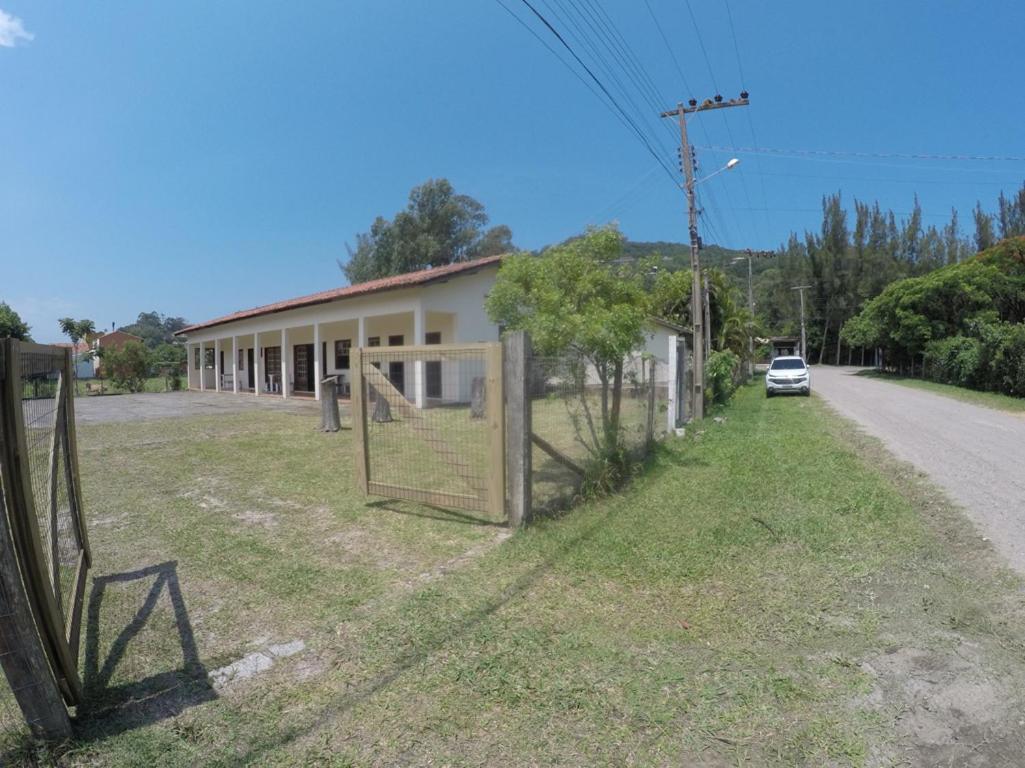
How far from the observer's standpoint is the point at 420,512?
5.72 m

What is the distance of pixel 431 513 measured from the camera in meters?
5.69

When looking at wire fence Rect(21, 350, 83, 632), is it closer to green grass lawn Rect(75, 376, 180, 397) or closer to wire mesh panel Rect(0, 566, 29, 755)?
wire mesh panel Rect(0, 566, 29, 755)

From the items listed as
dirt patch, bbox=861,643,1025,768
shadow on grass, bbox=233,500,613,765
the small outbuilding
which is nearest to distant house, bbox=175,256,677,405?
shadow on grass, bbox=233,500,613,765

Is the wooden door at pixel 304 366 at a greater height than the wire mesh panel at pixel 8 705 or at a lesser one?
greater

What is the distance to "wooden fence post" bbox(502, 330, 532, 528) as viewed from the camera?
494 cm

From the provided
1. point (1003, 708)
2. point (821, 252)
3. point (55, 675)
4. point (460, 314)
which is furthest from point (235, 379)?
point (821, 252)

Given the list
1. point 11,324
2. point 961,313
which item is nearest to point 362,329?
point 961,313

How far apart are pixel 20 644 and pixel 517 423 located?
3.50m

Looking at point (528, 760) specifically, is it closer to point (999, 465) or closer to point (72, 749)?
point (72, 749)

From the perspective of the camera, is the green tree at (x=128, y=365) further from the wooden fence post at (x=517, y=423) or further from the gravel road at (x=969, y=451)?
the gravel road at (x=969, y=451)

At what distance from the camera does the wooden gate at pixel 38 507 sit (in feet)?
7.25

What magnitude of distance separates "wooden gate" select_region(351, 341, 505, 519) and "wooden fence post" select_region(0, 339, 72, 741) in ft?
10.7

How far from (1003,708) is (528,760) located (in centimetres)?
212

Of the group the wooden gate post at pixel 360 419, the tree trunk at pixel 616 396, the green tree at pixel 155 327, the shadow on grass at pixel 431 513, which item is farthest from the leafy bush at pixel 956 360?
the green tree at pixel 155 327
